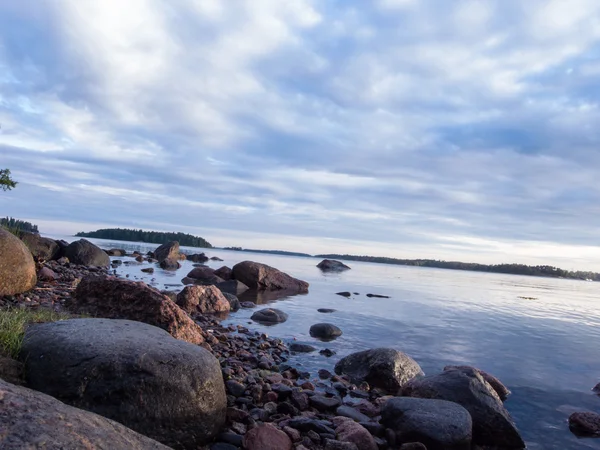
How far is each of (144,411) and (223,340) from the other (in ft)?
20.7

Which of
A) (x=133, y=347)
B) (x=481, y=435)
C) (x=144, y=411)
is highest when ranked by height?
(x=133, y=347)

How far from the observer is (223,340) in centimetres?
1083

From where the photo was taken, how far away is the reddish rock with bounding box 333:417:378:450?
568 centimetres

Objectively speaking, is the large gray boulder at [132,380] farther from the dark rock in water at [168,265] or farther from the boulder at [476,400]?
the dark rock in water at [168,265]

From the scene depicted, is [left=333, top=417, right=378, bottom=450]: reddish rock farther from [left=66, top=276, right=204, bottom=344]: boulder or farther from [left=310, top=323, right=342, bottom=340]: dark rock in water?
[left=310, top=323, right=342, bottom=340]: dark rock in water

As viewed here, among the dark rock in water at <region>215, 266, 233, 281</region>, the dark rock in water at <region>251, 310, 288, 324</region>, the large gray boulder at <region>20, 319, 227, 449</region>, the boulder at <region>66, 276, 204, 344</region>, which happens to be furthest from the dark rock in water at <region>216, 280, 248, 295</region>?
the large gray boulder at <region>20, 319, 227, 449</region>

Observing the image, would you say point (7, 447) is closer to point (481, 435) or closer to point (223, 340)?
point (481, 435)

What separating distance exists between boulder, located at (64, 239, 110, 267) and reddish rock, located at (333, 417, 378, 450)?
24.0 metres

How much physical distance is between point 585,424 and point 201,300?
11.9 metres

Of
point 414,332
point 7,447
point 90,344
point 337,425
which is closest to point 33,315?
point 90,344

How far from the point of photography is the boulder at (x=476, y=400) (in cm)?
686

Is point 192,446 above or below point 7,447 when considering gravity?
below

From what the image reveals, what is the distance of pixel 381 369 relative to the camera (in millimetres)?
9156

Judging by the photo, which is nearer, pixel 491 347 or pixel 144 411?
pixel 144 411
